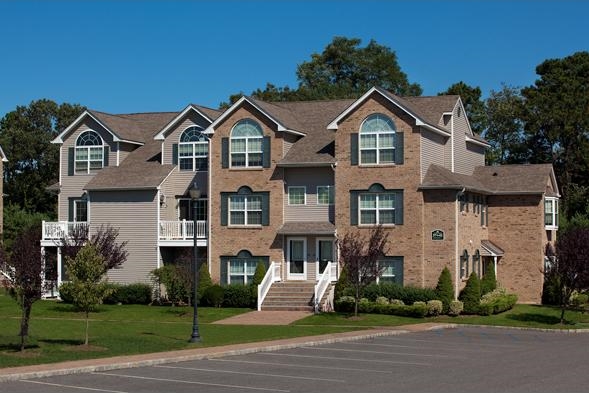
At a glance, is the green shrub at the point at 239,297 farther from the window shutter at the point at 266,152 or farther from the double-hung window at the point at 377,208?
the double-hung window at the point at 377,208

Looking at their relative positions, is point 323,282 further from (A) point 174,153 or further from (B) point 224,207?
(A) point 174,153

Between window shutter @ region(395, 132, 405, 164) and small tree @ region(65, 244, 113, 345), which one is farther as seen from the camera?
window shutter @ region(395, 132, 405, 164)

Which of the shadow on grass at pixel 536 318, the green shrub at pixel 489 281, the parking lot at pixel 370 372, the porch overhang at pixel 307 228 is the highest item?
the porch overhang at pixel 307 228

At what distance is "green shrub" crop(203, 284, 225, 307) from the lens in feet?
152

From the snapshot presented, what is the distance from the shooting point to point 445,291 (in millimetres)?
43594

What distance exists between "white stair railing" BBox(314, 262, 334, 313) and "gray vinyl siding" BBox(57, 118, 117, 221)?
47.3 ft

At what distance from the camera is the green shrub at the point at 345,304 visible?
143ft

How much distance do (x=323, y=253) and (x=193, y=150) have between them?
361 inches

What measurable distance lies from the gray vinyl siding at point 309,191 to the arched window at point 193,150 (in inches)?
206

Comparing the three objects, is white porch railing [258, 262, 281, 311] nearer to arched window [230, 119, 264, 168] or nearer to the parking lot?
arched window [230, 119, 264, 168]

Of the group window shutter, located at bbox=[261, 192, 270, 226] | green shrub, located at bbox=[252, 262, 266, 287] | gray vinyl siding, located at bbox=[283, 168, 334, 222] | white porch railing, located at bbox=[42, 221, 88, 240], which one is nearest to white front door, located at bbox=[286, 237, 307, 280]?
gray vinyl siding, located at bbox=[283, 168, 334, 222]

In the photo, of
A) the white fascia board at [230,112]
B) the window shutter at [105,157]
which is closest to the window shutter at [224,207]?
the white fascia board at [230,112]

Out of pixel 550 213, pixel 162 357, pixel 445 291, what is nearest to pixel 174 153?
pixel 445 291

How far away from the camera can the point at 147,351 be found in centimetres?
2767
